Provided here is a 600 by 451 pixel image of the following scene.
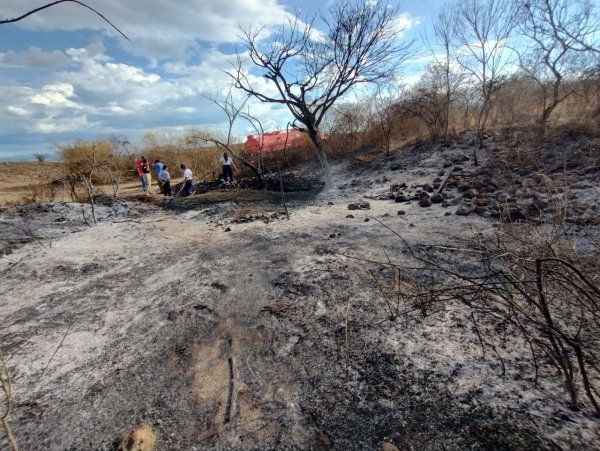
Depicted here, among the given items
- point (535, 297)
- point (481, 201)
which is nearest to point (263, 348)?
point (535, 297)

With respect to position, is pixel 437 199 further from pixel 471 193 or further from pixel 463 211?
pixel 463 211

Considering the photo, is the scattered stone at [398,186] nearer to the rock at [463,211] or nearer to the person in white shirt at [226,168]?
the rock at [463,211]

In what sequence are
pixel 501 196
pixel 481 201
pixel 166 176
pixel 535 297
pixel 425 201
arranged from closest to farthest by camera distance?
pixel 535 297
pixel 481 201
pixel 501 196
pixel 425 201
pixel 166 176

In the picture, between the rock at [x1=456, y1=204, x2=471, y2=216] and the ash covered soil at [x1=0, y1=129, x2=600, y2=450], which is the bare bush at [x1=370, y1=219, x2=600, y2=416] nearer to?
the ash covered soil at [x1=0, y1=129, x2=600, y2=450]

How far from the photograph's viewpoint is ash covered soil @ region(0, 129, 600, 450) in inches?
94.3

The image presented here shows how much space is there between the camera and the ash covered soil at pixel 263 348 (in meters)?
2.40

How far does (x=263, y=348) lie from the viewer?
337 centimetres

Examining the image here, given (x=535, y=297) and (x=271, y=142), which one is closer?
(x=535, y=297)

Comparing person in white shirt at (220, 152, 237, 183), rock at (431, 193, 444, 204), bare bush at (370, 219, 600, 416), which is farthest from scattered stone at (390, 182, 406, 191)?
person in white shirt at (220, 152, 237, 183)

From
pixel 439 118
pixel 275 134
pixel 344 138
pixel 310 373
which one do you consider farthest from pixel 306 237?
pixel 275 134

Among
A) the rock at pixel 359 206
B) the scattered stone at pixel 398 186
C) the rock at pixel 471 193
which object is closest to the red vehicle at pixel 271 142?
the scattered stone at pixel 398 186

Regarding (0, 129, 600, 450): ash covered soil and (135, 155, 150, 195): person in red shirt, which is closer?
(0, 129, 600, 450): ash covered soil

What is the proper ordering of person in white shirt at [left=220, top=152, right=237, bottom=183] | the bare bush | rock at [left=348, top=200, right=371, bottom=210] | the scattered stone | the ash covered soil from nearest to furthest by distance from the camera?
the bare bush, the ash covered soil, rock at [left=348, top=200, right=371, bottom=210], the scattered stone, person in white shirt at [left=220, top=152, right=237, bottom=183]

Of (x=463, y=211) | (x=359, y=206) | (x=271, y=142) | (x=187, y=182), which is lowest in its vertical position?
(x=359, y=206)
